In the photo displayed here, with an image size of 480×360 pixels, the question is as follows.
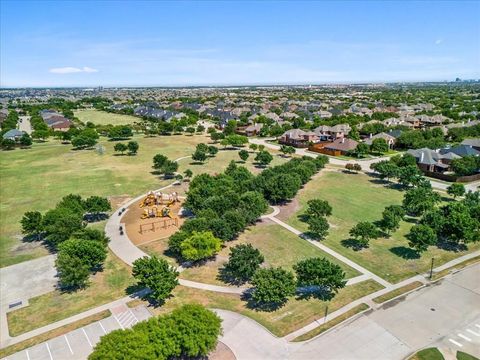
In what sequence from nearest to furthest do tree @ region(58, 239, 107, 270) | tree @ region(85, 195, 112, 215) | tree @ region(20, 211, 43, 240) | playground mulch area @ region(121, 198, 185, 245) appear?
tree @ region(58, 239, 107, 270) → tree @ region(20, 211, 43, 240) → playground mulch area @ region(121, 198, 185, 245) → tree @ region(85, 195, 112, 215)

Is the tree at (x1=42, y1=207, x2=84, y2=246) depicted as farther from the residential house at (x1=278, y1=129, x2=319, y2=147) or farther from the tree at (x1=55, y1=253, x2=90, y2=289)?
the residential house at (x1=278, y1=129, x2=319, y2=147)

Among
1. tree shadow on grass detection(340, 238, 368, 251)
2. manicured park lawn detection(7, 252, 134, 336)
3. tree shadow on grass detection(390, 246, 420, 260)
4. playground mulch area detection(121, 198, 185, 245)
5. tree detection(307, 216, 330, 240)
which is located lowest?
manicured park lawn detection(7, 252, 134, 336)

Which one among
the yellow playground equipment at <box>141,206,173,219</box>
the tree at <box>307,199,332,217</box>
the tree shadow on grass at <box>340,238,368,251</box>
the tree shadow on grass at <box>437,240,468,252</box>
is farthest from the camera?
the yellow playground equipment at <box>141,206,173,219</box>

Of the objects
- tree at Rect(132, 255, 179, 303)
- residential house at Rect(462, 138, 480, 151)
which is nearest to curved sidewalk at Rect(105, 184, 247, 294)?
tree at Rect(132, 255, 179, 303)

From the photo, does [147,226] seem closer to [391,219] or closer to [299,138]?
[391,219]

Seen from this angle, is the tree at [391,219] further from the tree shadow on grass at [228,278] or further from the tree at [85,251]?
the tree at [85,251]

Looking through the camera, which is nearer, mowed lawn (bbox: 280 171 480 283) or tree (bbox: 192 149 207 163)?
mowed lawn (bbox: 280 171 480 283)
